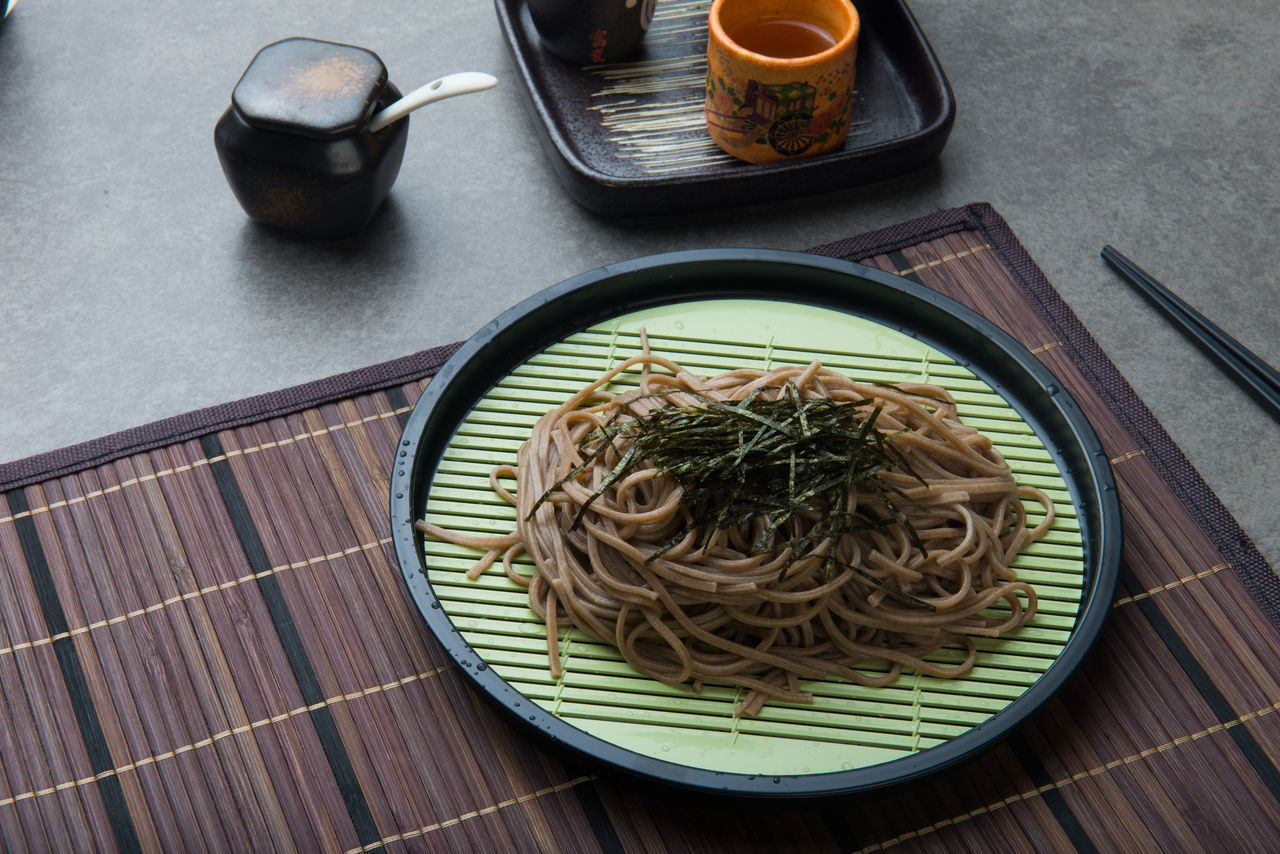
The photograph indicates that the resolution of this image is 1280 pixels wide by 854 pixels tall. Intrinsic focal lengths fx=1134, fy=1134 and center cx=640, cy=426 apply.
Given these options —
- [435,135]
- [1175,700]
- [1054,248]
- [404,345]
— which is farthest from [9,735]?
[1054,248]

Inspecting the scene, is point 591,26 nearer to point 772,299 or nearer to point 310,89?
point 310,89

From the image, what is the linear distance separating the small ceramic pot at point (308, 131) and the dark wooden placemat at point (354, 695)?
1.61 feet

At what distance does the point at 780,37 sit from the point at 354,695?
1.71 metres

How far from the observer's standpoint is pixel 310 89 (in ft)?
7.93

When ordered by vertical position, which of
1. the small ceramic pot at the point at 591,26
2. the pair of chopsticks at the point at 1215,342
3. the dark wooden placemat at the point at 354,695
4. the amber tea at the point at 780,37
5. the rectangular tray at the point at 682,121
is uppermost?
the amber tea at the point at 780,37

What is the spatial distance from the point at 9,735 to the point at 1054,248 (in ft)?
8.06

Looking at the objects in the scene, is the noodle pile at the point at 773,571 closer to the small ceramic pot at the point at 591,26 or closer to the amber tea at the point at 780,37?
the amber tea at the point at 780,37

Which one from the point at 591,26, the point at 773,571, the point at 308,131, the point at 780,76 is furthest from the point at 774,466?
the point at 591,26

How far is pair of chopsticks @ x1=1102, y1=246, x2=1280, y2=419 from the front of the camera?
98.1 inches

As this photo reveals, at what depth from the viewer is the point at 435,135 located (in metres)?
2.99

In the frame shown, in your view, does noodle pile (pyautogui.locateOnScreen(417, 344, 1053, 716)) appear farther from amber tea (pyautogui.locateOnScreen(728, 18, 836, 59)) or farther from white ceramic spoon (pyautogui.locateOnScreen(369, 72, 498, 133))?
amber tea (pyautogui.locateOnScreen(728, 18, 836, 59))

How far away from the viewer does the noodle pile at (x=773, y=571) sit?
189 cm

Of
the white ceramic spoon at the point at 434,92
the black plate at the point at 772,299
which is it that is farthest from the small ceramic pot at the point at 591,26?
the black plate at the point at 772,299

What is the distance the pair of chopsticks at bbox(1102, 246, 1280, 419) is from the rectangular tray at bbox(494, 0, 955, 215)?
555 mm
